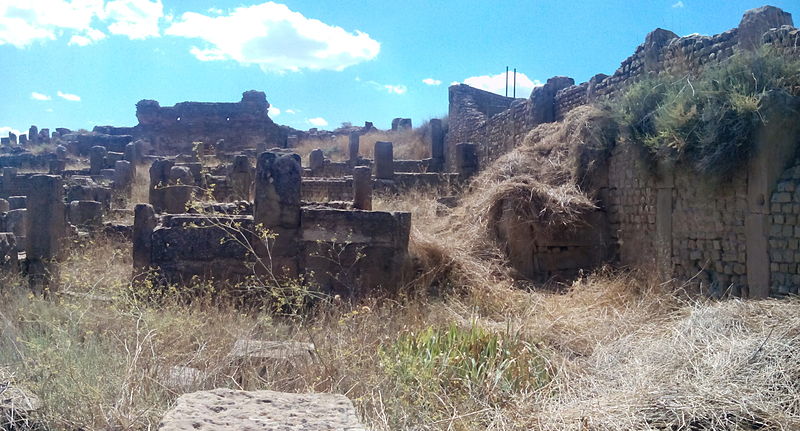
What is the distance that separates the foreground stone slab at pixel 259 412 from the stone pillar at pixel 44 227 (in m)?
5.75

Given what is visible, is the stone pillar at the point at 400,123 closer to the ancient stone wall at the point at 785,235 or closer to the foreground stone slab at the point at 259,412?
the ancient stone wall at the point at 785,235

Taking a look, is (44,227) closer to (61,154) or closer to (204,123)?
(61,154)

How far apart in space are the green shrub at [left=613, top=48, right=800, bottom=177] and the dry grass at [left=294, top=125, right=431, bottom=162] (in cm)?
1508

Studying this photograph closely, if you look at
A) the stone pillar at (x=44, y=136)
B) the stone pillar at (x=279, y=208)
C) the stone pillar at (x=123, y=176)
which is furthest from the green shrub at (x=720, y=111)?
the stone pillar at (x=44, y=136)

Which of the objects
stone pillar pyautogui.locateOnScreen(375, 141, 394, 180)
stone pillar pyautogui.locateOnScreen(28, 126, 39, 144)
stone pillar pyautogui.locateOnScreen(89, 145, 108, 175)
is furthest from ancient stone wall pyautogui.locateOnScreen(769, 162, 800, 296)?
stone pillar pyautogui.locateOnScreen(28, 126, 39, 144)

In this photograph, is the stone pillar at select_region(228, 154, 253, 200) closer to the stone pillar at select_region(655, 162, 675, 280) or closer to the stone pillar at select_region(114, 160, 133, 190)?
the stone pillar at select_region(114, 160, 133, 190)

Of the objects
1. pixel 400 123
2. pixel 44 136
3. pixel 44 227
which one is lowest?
pixel 44 227

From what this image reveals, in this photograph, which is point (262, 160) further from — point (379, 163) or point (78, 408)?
point (379, 163)

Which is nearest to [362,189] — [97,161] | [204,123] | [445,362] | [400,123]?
[445,362]

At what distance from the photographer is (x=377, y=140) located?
1031 inches

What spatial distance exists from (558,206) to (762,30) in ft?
11.1

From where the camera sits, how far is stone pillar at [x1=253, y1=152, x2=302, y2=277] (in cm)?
729

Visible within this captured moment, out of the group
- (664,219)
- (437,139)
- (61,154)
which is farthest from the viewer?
(61,154)

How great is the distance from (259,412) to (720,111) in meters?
6.18
